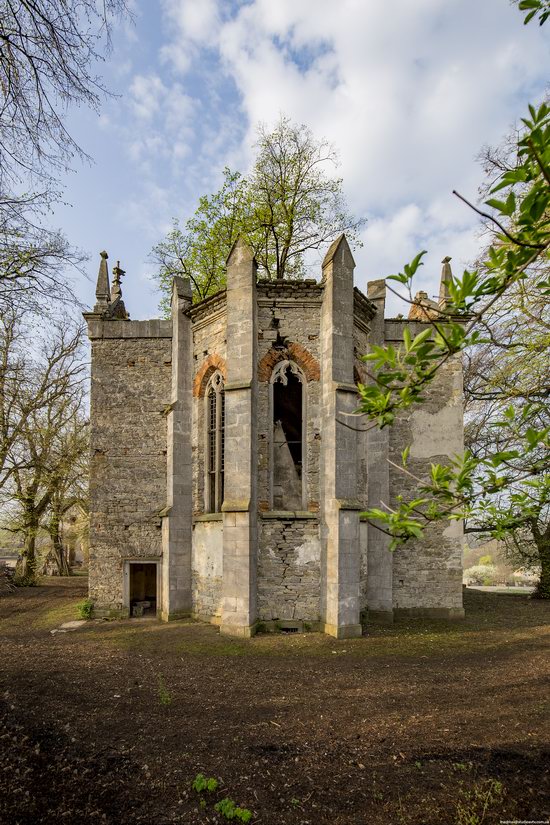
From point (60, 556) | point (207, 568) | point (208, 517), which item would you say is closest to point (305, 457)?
point (208, 517)

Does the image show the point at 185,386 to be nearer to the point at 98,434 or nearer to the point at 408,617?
the point at 98,434

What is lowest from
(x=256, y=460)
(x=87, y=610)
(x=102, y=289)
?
(x=87, y=610)

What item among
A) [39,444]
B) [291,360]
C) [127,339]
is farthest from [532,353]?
[39,444]

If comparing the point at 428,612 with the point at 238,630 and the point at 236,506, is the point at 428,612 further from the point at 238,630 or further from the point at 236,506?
the point at 236,506

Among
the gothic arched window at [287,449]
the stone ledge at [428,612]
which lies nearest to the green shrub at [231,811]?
the gothic arched window at [287,449]

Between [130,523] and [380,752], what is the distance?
9263 mm

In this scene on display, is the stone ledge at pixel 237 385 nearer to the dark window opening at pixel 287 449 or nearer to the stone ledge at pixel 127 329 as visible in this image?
the dark window opening at pixel 287 449

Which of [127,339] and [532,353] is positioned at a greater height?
[127,339]

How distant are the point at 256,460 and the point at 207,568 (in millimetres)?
2938

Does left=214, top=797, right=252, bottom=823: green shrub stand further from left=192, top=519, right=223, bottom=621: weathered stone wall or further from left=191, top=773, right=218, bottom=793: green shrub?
left=192, top=519, right=223, bottom=621: weathered stone wall

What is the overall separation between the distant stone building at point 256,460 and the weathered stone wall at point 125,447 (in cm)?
4

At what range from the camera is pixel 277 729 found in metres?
5.88

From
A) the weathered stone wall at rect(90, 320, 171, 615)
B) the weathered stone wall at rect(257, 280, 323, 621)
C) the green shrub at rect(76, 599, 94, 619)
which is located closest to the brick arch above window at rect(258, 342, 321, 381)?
the weathered stone wall at rect(257, 280, 323, 621)

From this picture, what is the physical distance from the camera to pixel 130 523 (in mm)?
13031
